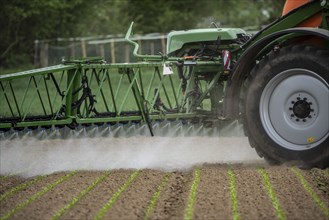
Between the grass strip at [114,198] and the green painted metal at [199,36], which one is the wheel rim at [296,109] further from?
the green painted metal at [199,36]

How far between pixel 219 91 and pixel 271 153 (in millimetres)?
1570

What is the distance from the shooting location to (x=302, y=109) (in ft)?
19.6

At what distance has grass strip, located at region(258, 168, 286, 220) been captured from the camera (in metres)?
4.83

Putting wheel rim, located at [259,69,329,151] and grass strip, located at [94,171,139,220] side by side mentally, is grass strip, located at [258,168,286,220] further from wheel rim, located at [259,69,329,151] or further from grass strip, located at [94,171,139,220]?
grass strip, located at [94,171,139,220]

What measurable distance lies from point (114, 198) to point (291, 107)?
1933 mm

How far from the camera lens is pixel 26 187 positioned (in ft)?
20.2

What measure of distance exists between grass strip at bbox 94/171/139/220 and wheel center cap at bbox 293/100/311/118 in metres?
1.74

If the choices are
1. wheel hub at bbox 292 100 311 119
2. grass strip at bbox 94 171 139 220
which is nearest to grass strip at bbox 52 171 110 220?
grass strip at bbox 94 171 139 220

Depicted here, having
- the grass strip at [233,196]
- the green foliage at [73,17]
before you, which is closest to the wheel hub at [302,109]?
the grass strip at [233,196]

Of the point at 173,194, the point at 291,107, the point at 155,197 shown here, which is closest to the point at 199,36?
the point at 291,107

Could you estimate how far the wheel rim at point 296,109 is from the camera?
583cm

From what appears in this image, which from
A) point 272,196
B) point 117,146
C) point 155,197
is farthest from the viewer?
point 117,146

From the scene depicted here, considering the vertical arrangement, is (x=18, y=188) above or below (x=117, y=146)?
above

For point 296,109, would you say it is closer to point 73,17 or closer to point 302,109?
point 302,109
